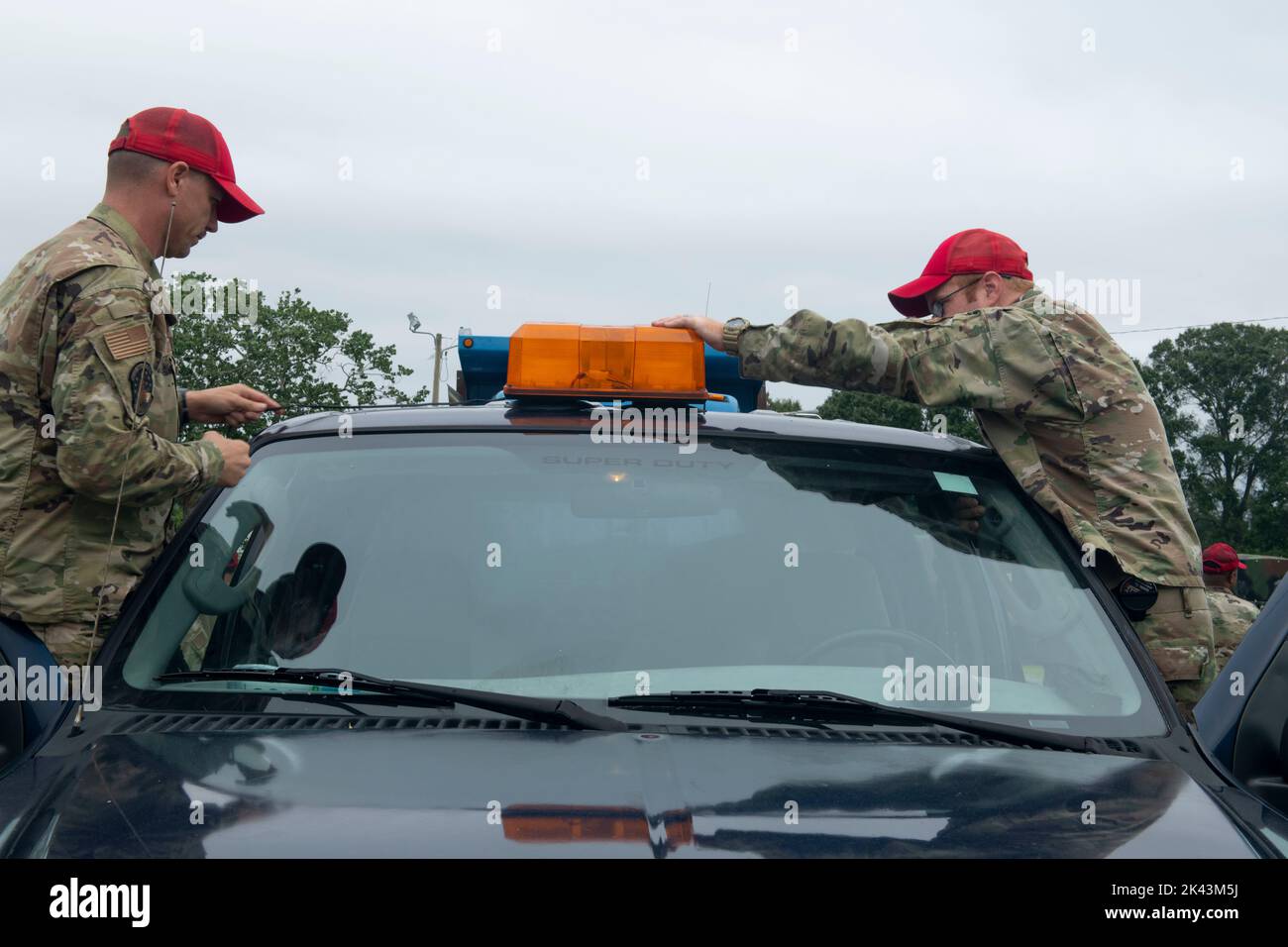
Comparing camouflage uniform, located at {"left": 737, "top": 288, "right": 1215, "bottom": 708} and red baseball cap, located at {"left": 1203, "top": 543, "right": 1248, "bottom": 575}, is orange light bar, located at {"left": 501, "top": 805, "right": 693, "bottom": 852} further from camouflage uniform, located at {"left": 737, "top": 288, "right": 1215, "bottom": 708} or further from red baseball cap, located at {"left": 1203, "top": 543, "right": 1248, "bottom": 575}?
red baseball cap, located at {"left": 1203, "top": 543, "right": 1248, "bottom": 575}

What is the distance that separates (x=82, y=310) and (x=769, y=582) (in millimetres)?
1529

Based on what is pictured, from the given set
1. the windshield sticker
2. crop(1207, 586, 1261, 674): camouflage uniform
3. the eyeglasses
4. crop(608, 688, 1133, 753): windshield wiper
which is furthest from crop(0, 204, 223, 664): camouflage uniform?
crop(1207, 586, 1261, 674): camouflage uniform

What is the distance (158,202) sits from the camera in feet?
10.5

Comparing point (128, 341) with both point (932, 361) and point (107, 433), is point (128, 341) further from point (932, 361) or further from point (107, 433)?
point (932, 361)

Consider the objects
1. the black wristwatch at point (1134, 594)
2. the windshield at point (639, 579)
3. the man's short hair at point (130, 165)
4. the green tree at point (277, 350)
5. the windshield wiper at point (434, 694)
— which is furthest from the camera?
the green tree at point (277, 350)

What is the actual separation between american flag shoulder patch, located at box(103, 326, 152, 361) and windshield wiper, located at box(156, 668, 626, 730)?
2.64 feet

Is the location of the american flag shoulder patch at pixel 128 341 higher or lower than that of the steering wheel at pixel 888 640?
higher

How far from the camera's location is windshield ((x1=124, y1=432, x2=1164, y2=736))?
2375 millimetres

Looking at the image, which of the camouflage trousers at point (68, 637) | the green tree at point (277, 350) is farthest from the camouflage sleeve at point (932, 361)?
the green tree at point (277, 350)

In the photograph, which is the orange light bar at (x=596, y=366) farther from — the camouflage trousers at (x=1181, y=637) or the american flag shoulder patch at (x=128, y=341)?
the camouflage trousers at (x=1181, y=637)

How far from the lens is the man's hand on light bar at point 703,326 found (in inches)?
129

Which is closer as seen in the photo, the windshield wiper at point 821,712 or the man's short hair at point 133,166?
the windshield wiper at point 821,712

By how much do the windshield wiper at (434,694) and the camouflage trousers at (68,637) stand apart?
0.60m
